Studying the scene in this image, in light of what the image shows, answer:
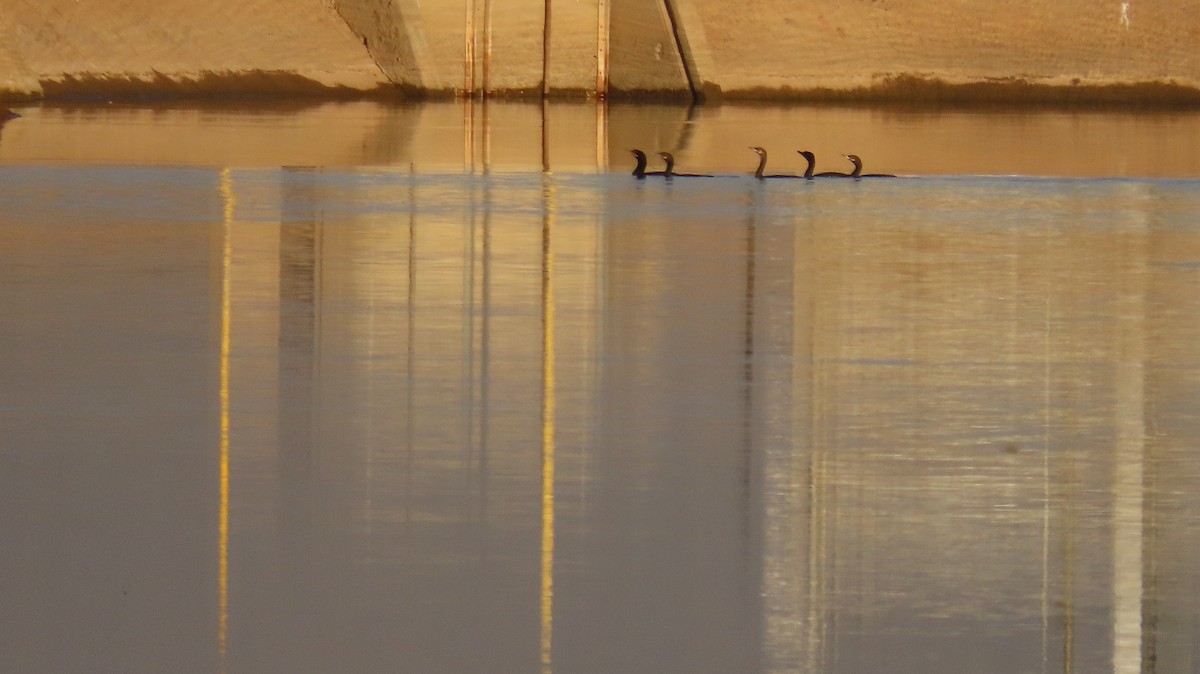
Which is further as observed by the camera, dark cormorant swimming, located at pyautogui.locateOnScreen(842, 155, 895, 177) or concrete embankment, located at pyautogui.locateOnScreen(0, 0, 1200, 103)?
concrete embankment, located at pyautogui.locateOnScreen(0, 0, 1200, 103)

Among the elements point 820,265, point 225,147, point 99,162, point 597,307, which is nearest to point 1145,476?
point 597,307

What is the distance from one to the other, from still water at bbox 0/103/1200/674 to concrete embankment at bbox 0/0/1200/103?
25.3m

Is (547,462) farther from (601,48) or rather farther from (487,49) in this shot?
(487,49)

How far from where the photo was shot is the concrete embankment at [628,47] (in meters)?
42.1

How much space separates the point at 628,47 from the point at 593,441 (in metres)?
35.6

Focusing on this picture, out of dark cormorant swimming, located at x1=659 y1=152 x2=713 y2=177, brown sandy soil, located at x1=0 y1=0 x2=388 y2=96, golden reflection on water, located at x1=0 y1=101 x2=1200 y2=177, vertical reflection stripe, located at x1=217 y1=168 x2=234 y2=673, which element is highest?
brown sandy soil, located at x1=0 y1=0 x2=388 y2=96

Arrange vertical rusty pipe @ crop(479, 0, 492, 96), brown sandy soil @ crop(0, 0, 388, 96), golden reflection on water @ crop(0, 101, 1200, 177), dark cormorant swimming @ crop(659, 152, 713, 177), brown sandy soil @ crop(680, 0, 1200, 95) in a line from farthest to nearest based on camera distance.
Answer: brown sandy soil @ crop(680, 0, 1200, 95), vertical rusty pipe @ crop(479, 0, 492, 96), brown sandy soil @ crop(0, 0, 388, 96), golden reflection on water @ crop(0, 101, 1200, 177), dark cormorant swimming @ crop(659, 152, 713, 177)

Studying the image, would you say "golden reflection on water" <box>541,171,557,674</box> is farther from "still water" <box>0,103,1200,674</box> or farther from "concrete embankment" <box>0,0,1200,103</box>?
"concrete embankment" <box>0,0,1200,103</box>

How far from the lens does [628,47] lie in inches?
Result: 1706

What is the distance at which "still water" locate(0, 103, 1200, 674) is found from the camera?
18.8ft

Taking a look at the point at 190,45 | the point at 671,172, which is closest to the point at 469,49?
the point at 190,45

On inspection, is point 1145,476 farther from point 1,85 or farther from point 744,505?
point 1,85

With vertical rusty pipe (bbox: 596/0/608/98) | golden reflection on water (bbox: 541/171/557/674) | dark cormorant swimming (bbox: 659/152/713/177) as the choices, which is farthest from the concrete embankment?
golden reflection on water (bbox: 541/171/557/674)

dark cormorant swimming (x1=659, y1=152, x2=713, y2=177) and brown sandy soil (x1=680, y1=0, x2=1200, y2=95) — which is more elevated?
brown sandy soil (x1=680, y1=0, x2=1200, y2=95)
